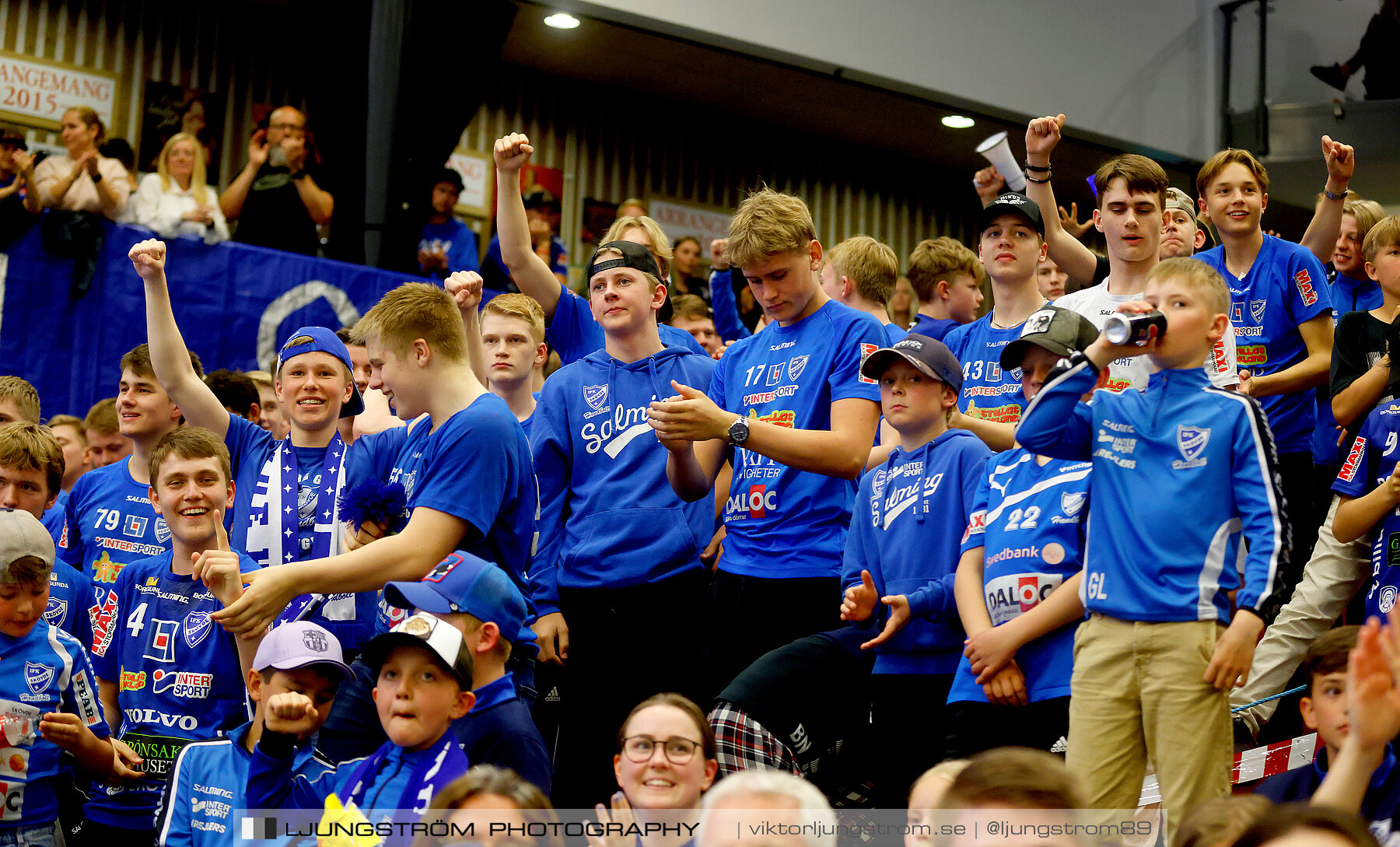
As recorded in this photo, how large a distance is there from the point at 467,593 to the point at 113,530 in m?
2.60

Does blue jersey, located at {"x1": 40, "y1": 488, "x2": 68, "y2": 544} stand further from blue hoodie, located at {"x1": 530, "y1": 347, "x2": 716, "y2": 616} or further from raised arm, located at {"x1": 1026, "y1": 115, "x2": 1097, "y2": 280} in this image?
raised arm, located at {"x1": 1026, "y1": 115, "x2": 1097, "y2": 280}

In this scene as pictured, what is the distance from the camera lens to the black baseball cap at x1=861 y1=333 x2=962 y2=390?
12.7ft

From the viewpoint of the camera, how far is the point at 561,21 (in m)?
10.5

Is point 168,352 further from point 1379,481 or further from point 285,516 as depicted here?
point 1379,481

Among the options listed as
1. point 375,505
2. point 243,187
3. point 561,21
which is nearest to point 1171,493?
point 375,505

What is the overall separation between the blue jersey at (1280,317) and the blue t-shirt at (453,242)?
546cm

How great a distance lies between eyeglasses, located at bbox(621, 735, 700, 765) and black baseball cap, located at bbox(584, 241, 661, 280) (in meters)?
1.93

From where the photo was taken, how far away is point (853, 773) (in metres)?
3.85

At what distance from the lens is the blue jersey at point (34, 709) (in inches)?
157

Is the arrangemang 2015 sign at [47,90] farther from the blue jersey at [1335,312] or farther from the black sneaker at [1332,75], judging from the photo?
the black sneaker at [1332,75]

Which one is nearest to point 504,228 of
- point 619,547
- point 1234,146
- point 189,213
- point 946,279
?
point 619,547

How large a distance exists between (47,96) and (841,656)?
9.09 metres

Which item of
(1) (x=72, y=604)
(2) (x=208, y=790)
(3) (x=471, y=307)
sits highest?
(3) (x=471, y=307)

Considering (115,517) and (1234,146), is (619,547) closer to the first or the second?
(115,517)
